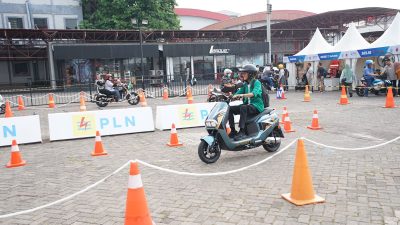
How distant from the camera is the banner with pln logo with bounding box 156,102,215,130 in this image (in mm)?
11047

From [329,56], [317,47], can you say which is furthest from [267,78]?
[317,47]

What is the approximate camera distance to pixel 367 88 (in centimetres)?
1828

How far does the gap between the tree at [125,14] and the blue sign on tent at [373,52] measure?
76.1ft

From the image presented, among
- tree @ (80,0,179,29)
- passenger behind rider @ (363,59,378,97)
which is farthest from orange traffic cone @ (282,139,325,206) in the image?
tree @ (80,0,179,29)

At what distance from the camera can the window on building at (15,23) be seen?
36812 mm

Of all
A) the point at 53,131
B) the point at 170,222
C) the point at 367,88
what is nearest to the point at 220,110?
the point at 170,222

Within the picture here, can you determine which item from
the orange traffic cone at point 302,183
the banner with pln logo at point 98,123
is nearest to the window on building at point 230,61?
the banner with pln logo at point 98,123

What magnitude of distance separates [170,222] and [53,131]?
261 inches

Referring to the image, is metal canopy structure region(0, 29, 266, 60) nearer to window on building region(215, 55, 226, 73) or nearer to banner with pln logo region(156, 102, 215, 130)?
window on building region(215, 55, 226, 73)

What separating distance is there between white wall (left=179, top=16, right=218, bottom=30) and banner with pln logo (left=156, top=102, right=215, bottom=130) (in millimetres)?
56611

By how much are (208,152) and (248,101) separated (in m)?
1.35

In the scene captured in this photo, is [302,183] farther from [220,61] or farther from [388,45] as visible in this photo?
[220,61]

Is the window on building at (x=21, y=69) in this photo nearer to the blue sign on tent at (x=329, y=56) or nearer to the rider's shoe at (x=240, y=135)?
the blue sign on tent at (x=329, y=56)

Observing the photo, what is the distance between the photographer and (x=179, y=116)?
439 inches
